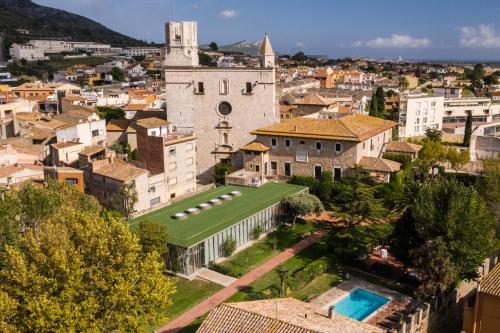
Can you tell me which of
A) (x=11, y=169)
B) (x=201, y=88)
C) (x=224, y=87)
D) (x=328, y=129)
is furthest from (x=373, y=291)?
(x=201, y=88)

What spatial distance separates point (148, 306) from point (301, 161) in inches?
1167

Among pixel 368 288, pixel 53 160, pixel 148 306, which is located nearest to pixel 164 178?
pixel 53 160

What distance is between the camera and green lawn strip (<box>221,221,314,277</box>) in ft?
105

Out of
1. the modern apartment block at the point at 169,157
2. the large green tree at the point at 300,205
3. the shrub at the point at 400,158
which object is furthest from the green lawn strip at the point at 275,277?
the shrub at the point at 400,158

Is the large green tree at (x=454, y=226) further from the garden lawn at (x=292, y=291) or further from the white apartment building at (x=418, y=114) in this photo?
the white apartment building at (x=418, y=114)

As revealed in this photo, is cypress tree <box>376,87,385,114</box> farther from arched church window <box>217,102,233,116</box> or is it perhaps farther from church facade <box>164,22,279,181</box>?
arched church window <box>217,102,233,116</box>

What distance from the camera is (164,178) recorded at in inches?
1786

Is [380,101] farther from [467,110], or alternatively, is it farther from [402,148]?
[402,148]

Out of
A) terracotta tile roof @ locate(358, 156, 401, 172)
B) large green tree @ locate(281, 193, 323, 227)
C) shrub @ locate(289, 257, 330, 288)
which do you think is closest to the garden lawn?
shrub @ locate(289, 257, 330, 288)

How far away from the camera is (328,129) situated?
1820 inches

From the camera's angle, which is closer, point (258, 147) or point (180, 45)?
point (258, 147)

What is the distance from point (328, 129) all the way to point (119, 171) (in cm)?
1942

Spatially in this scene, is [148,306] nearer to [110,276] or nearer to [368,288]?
[110,276]

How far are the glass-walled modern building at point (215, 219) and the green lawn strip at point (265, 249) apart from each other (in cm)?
81
